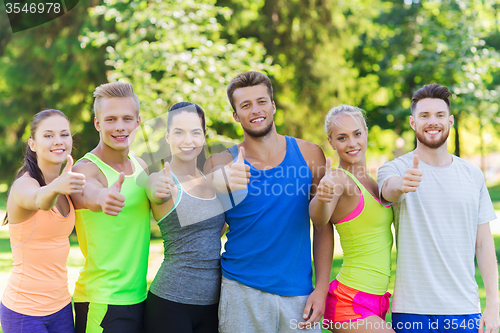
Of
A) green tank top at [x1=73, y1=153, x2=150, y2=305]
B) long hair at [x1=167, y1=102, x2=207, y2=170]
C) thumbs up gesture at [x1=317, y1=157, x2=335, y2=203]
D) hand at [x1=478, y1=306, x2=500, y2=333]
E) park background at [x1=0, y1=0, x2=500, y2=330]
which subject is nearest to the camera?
thumbs up gesture at [x1=317, y1=157, x2=335, y2=203]

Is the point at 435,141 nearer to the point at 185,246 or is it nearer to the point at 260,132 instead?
the point at 260,132

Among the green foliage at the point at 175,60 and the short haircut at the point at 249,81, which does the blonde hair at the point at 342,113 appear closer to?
the short haircut at the point at 249,81

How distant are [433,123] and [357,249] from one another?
1033 mm

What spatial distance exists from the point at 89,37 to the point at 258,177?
8023mm

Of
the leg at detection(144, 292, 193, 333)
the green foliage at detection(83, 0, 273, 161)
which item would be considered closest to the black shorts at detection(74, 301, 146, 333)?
the leg at detection(144, 292, 193, 333)

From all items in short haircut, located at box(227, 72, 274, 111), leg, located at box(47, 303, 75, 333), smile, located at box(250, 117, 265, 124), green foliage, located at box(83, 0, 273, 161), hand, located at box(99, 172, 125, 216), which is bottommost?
leg, located at box(47, 303, 75, 333)

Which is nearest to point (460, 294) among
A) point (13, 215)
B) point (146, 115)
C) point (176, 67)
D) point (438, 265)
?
point (438, 265)

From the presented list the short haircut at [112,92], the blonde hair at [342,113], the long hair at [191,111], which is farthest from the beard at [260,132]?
the short haircut at [112,92]

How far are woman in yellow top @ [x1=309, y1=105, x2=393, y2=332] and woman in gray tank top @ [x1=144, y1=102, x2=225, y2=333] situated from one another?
737 mm

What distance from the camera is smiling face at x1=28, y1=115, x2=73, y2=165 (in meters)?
2.94

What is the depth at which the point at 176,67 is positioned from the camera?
28.9 feet

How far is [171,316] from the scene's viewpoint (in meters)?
2.94

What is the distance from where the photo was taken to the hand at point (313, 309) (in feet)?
10.1

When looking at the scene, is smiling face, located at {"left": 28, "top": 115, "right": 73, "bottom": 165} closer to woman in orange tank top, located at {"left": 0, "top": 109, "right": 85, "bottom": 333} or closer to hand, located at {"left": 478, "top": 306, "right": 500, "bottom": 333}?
woman in orange tank top, located at {"left": 0, "top": 109, "right": 85, "bottom": 333}
